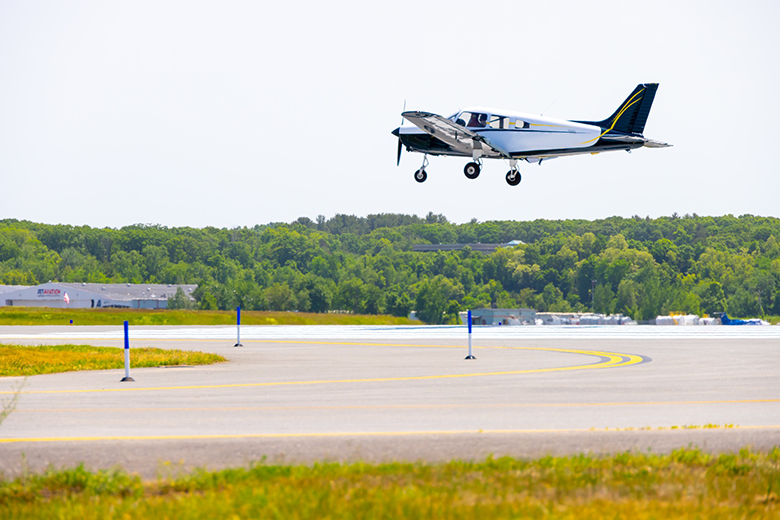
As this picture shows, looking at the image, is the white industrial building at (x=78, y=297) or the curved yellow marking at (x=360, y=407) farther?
the white industrial building at (x=78, y=297)

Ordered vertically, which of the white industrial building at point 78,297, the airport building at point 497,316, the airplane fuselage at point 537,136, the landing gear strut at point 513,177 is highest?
the airplane fuselage at point 537,136

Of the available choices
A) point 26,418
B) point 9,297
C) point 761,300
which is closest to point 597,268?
point 761,300

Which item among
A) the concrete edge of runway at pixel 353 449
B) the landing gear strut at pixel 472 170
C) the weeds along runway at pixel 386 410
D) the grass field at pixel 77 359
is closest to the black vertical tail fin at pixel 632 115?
the landing gear strut at pixel 472 170

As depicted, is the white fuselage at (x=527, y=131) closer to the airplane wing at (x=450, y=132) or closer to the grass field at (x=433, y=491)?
the airplane wing at (x=450, y=132)

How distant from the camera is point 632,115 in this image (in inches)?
1635

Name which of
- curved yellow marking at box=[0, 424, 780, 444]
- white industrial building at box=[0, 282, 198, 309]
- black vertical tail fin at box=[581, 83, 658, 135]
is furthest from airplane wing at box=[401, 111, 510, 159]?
white industrial building at box=[0, 282, 198, 309]

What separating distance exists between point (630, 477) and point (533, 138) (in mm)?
34579

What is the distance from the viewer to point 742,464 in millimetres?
9305

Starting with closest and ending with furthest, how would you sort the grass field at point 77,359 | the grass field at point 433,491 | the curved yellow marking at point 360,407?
the grass field at point 433,491 → the curved yellow marking at point 360,407 → the grass field at point 77,359

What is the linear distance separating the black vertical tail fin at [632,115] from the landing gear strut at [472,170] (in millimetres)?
5846

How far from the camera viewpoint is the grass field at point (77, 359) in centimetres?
2311

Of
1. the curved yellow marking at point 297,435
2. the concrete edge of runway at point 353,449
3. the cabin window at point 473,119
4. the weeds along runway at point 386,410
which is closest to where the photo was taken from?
the concrete edge of runway at point 353,449

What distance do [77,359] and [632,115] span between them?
26.2 m

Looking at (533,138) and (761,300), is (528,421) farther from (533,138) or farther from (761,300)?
(761,300)
